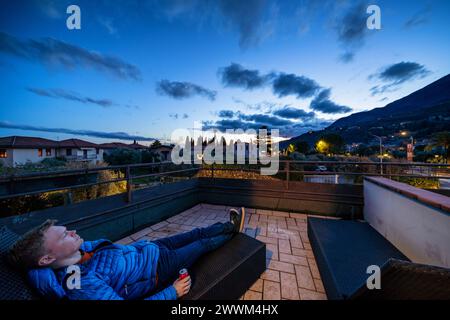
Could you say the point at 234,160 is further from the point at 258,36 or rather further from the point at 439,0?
the point at 439,0

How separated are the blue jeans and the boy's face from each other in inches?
23.2

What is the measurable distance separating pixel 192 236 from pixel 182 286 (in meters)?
0.66

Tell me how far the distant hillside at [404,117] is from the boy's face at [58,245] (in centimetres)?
5798

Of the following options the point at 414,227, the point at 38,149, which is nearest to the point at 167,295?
the point at 414,227

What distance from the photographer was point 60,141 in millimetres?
27281

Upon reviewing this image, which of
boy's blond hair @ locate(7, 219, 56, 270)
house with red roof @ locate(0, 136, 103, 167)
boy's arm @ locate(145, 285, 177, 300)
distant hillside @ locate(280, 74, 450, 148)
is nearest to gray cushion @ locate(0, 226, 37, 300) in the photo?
boy's blond hair @ locate(7, 219, 56, 270)

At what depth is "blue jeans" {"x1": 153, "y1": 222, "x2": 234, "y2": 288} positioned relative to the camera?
51.0 inches

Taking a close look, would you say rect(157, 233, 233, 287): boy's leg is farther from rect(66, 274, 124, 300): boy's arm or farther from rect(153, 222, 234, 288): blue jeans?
rect(66, 274, 124, 300): boy's arm

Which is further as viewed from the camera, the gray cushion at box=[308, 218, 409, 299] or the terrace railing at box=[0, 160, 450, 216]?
the terrace railing at box=[0, 160, 450, 216]

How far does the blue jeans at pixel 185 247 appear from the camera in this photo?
1.29 m

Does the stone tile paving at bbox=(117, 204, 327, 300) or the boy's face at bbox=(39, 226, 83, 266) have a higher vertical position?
the boy's face at bbox=(39, 226, 83, 266)

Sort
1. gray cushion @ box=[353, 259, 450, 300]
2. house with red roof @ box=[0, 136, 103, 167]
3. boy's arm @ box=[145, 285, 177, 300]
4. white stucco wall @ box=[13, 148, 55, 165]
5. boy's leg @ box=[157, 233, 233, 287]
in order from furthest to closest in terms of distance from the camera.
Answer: white stucco wall @ box=[13, 148, 55, 165] < house with red roof @ box=[0, 136, 103, 167] < boy's leg @ box=[157, 233, 233, 287] < boy's arm @ box=[145, 285, 177, 300] < gray cushion @ box=[353, 259, 450, 300]
